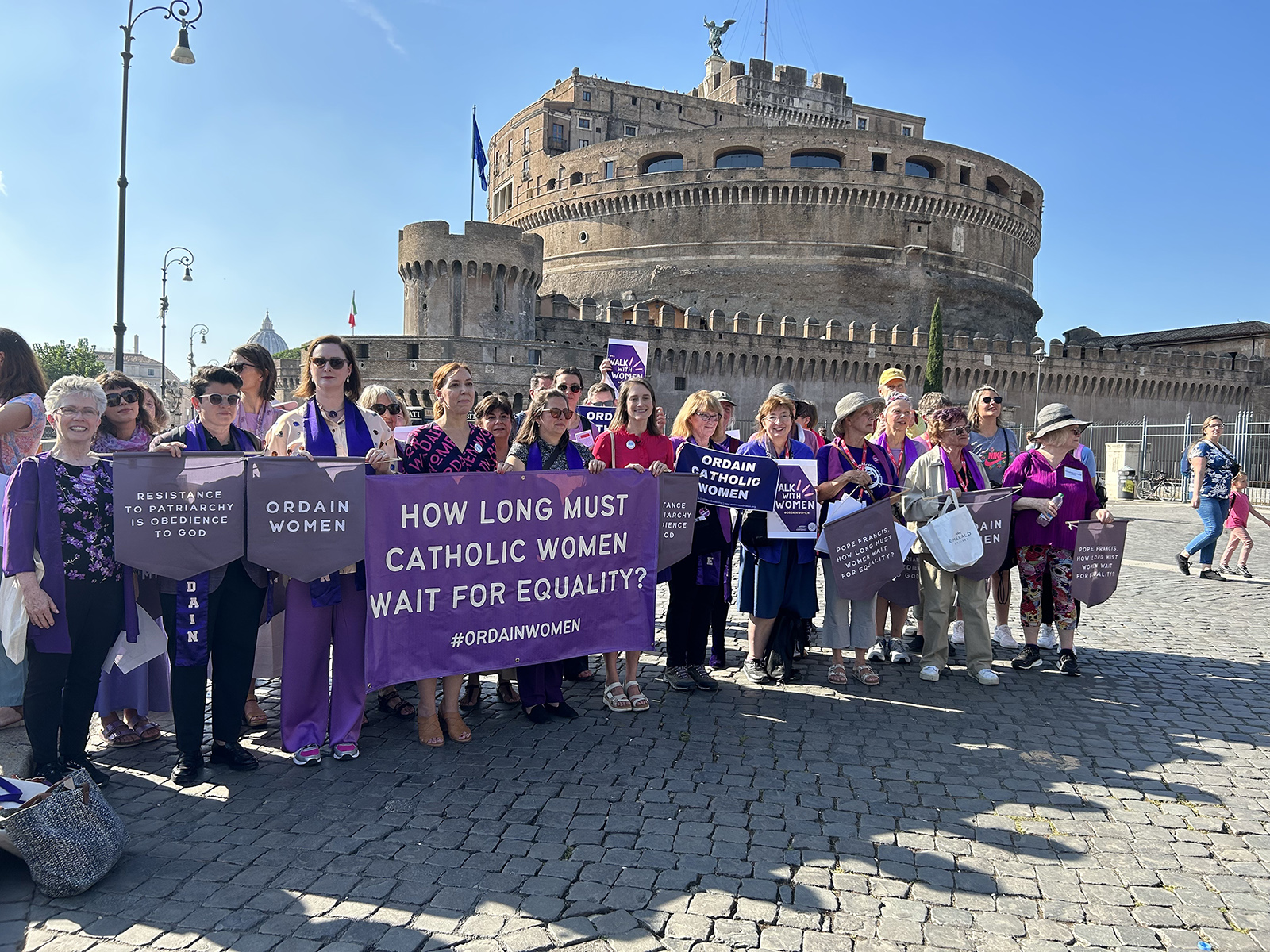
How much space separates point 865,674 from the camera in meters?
5.95

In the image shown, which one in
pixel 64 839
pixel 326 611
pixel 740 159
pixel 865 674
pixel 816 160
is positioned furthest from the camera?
pixel 740 159

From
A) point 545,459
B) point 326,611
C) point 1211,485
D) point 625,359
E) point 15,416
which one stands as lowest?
point 326,611

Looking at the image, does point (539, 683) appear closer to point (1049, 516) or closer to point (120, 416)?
point (120, 416)

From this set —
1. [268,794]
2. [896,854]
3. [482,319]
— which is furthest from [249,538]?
[482,319]

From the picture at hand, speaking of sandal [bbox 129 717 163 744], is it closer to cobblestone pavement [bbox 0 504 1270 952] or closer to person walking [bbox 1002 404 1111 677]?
cobblestone pavement [bbox 0 504 1270 952]

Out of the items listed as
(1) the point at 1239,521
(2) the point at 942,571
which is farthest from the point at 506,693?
(1) the point at 1239,521

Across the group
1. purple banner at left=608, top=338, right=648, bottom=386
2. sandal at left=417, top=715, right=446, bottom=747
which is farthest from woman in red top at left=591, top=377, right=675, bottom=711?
purple banner at left=608, top=338, right=648, bottom=386

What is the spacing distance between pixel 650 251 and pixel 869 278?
14.4 m

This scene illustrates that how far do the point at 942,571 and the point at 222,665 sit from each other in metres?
4.91

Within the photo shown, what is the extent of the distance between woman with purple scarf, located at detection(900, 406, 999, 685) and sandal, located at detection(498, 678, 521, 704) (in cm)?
305

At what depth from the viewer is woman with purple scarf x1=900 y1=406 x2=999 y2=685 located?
19.8ft

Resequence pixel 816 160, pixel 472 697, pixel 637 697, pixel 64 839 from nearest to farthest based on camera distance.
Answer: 1. pixel 64 839
2. pixel 637 697
3. pixel 472 697
4. pixel 816 160

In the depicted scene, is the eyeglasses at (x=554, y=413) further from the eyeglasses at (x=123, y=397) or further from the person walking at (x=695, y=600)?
the eyeglasses at (x=123, y=397)

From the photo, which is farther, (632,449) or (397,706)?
(632,449)
